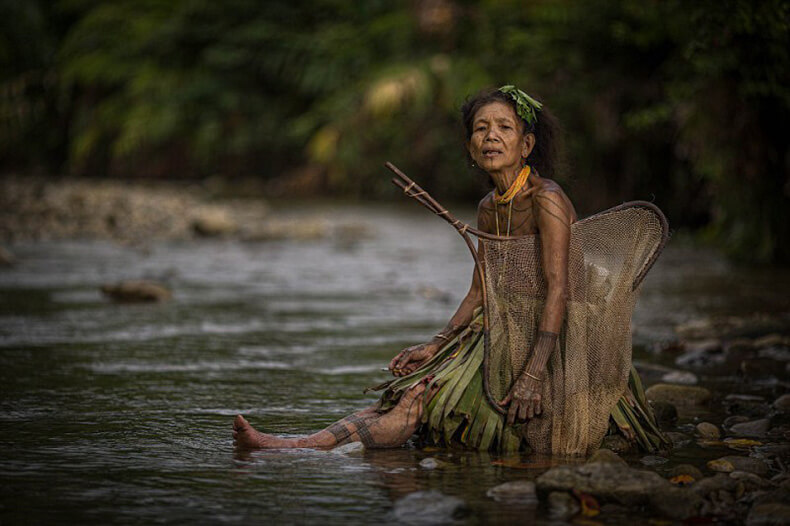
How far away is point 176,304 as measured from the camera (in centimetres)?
793

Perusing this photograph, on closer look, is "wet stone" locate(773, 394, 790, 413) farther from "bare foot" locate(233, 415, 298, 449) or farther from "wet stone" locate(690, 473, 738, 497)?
"bare foot" locate(233, 415, 298, 449)

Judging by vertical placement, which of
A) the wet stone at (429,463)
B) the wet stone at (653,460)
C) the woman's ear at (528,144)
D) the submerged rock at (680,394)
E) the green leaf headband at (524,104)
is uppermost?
the green leaf headband at (524,104)

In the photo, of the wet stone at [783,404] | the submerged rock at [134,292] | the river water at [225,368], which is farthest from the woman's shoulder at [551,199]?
the submerged rock at [134,292]

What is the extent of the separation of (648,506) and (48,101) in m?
24.9

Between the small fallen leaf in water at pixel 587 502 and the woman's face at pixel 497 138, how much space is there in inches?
49.3

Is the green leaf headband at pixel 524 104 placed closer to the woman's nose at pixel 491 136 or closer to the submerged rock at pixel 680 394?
the woman's nose at pixel 491 136

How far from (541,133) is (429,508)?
1.54 m

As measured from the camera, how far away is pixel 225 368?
5695mm

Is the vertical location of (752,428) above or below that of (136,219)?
below

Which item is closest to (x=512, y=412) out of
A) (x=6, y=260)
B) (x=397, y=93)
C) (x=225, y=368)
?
(x=225, y=368)

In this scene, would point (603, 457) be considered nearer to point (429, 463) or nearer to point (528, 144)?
point (429, 463)

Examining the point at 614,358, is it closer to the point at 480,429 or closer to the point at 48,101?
the point at 480,429

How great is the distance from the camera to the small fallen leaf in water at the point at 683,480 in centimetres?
351

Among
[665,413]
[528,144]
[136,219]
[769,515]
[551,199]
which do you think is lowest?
[769,515]
